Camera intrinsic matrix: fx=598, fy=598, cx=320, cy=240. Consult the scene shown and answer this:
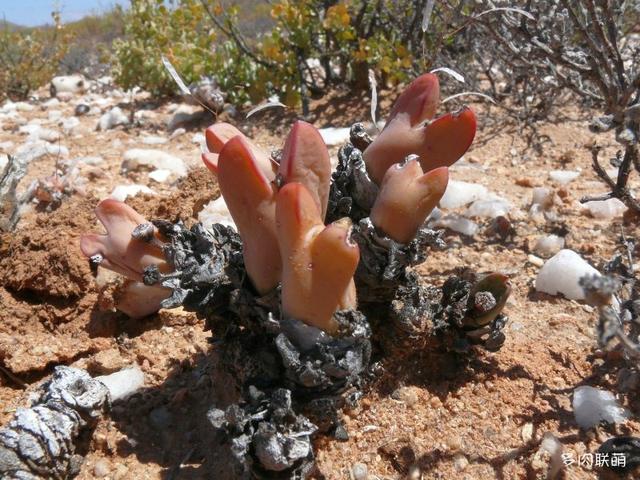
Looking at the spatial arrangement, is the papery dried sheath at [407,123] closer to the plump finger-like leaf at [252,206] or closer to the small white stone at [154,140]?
the plump finger-like leaf at [252,206]

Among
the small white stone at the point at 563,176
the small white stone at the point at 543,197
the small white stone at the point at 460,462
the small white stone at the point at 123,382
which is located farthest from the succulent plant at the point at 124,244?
the small white stone at the point at 563,176

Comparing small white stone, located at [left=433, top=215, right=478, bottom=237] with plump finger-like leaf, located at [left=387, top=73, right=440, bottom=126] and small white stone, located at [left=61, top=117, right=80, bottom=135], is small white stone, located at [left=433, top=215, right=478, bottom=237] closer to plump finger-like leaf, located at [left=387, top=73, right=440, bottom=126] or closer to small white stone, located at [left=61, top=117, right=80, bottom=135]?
plump finger-like leaf, located at [left=387, top=73, right=440, bottom=126]

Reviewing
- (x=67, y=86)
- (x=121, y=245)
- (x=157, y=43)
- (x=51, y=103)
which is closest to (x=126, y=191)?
(x=121, y=245)

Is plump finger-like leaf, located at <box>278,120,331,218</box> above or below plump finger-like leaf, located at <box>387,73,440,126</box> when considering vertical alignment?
below

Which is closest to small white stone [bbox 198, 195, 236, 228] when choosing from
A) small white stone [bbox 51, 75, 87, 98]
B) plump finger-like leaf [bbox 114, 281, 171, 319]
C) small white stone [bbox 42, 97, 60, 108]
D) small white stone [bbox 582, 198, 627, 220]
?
plump finger-like leaf [bbox 114, 281, 171, 319]

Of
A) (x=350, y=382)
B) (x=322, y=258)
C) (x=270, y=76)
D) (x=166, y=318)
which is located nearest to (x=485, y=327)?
(x=350, y=382)
